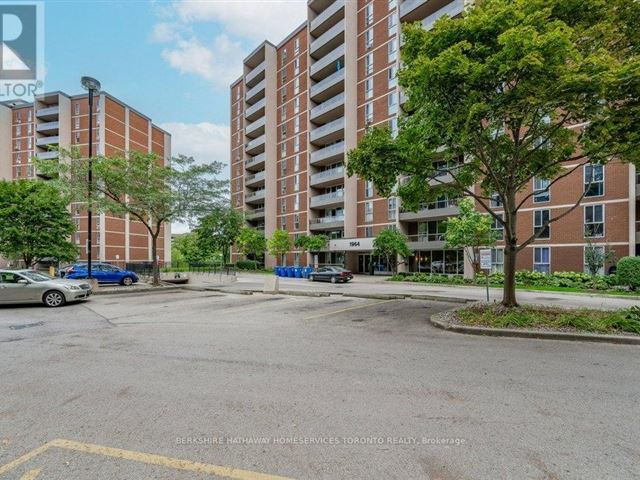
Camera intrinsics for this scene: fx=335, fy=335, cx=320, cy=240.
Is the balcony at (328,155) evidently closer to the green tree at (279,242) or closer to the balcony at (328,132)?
the balcony at (328,132)

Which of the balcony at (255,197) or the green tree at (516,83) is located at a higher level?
the balcony at (255,197)

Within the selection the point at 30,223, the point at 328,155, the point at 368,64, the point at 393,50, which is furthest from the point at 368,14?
the point at 30,223

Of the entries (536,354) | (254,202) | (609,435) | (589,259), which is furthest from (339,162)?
(609,435)

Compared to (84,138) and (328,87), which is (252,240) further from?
(84,138)

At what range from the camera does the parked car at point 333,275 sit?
2750 centimetres

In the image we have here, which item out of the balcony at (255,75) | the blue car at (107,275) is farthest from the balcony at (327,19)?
the blue car at (107,275)

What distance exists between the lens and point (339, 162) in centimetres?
4225

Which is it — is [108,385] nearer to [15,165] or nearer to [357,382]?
[357,382]

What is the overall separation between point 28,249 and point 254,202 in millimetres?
31442

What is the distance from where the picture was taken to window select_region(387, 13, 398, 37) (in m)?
35.4

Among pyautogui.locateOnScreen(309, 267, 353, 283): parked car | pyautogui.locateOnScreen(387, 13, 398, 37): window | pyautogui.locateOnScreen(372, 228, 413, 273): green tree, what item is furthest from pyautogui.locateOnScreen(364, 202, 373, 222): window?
pyautogui.locateOnScreen(387, 13, 398, 37): window

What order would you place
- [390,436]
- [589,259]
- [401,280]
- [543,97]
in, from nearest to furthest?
1. [390,436]
2. [543,97]
3. [589,259]
4. [401,280]

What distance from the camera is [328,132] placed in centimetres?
4156

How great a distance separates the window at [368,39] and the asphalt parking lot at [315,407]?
39529 mm
